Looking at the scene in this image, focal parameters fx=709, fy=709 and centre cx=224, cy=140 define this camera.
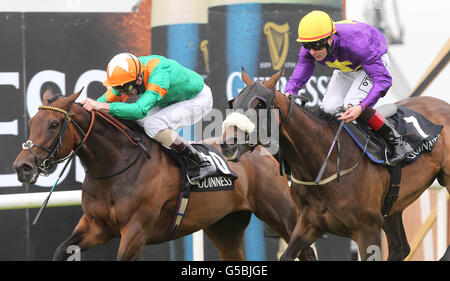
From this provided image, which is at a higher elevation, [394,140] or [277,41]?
[277,41]

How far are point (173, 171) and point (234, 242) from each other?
974mm

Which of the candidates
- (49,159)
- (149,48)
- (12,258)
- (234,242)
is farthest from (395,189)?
(12,258)

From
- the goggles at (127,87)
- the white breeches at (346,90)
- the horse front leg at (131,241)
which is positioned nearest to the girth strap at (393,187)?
the white breeches at (346,90)

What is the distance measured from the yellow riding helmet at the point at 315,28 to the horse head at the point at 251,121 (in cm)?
39

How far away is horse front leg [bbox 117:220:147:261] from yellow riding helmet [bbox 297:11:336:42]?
5.10ft

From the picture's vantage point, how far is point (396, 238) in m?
5.22

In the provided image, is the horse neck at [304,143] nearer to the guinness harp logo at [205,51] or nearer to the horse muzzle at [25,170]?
the horse muzzle at [25,170]

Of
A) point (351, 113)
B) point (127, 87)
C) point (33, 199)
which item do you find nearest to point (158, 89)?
point (127, 87)

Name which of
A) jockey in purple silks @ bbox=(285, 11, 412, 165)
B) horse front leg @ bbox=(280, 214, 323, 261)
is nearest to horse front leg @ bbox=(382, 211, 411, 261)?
jockey in purple silks @ bbox=(285, 11, 412, 165)

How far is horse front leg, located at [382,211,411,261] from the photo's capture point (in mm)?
5203

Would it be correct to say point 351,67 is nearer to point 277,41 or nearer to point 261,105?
point 261,105

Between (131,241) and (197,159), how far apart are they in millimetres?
747

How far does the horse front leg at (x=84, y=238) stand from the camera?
4.42 meters
